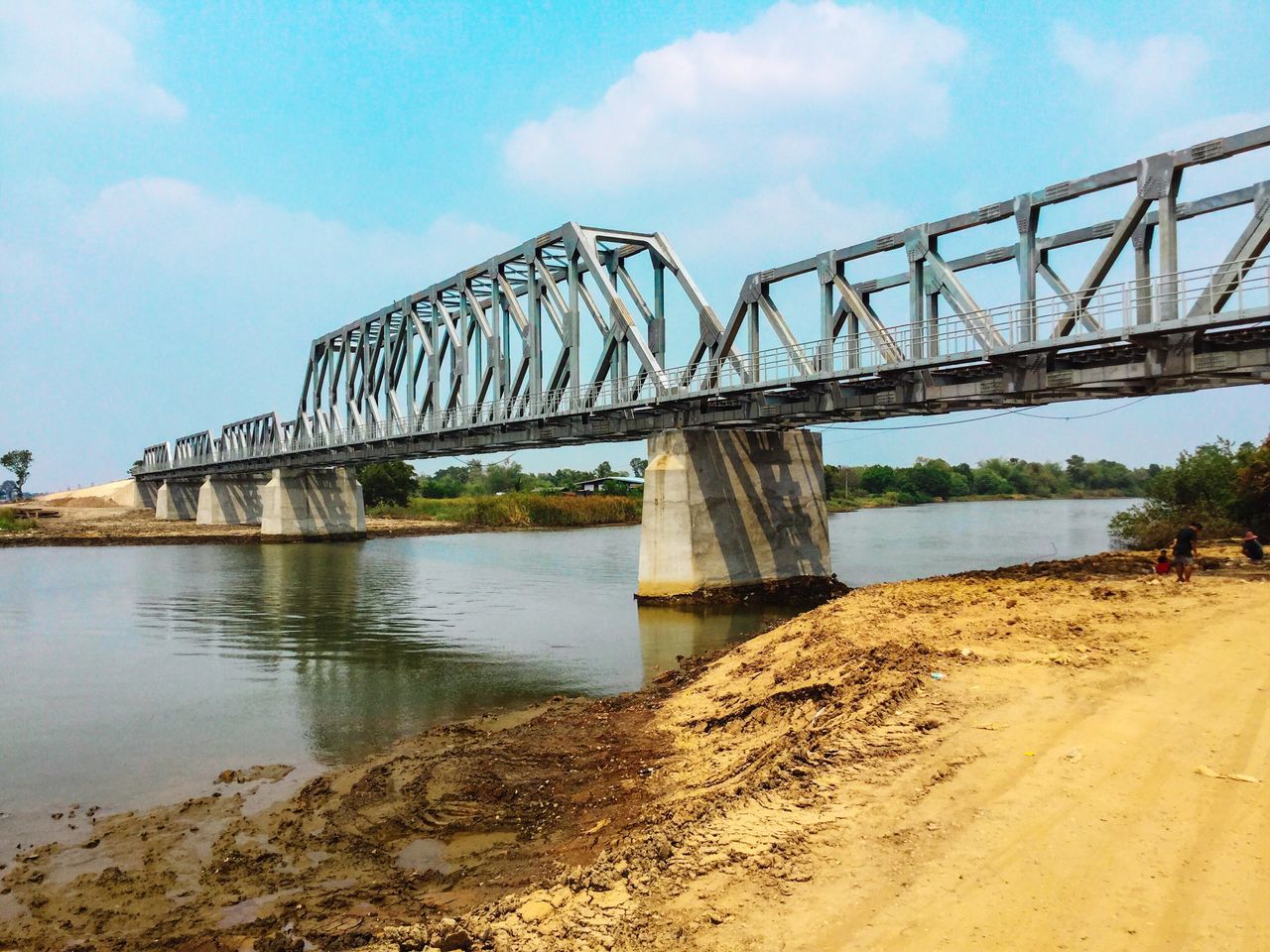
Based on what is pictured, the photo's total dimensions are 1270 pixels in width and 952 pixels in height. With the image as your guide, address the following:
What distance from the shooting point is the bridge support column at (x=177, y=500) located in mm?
111188

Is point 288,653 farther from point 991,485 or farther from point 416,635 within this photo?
point 991,485

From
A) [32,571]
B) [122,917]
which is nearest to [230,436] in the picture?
[32,571]

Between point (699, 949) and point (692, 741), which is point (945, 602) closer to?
point (692, 741)

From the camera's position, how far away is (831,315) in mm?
28688

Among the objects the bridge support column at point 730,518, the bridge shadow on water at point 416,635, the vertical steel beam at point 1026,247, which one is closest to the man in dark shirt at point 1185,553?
the vertical steel beam at point 1026,247

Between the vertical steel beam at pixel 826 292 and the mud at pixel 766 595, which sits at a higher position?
the vertical steel beam at pixel 826 292

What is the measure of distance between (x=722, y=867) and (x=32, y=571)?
57589 mm

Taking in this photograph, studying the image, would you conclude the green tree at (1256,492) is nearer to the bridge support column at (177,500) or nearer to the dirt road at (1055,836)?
the dirt road at (1055,836)

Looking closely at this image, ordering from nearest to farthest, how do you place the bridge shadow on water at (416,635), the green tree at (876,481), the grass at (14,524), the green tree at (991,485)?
the bridge shadow on water at (416,635) → the grass at (14,524) → the green tree at (876,481) → the green tree at (991,485)

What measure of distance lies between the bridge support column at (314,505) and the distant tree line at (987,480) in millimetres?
92820

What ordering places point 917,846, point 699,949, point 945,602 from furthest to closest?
point 945,602 < point 917,846 < point 699,949

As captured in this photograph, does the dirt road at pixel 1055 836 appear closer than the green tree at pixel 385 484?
Yes

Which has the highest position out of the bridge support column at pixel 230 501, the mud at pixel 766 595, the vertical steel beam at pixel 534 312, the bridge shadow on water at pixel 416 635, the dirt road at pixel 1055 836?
the vertical steel beam at pixel 534 312

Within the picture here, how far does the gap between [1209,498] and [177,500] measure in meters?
117
